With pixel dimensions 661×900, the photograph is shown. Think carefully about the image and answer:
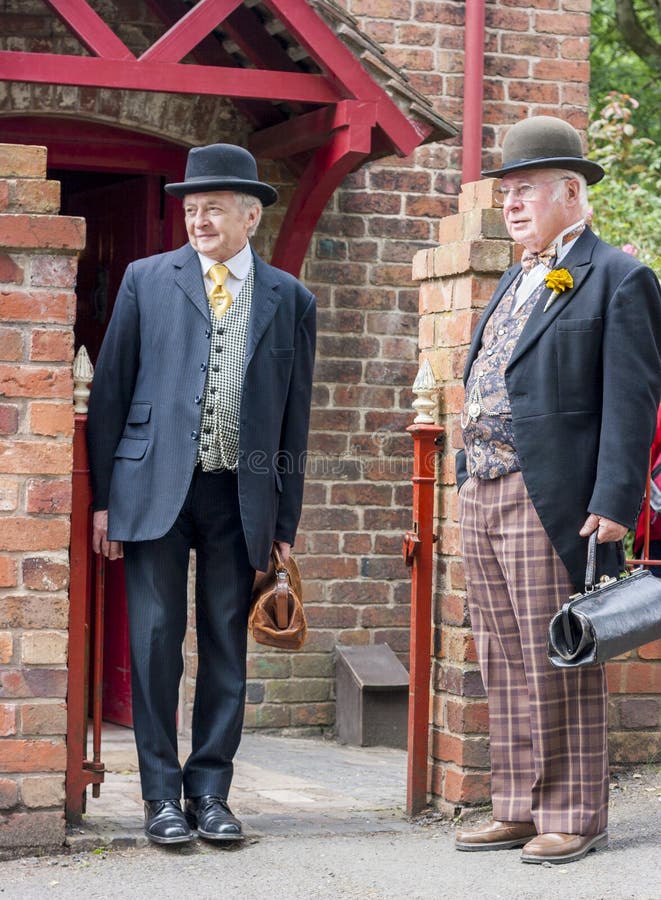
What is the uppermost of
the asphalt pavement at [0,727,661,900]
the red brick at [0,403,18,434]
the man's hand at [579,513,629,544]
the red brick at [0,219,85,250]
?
the red brick at [0,219,85,250]

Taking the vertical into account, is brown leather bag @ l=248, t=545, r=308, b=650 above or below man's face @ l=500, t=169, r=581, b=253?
below

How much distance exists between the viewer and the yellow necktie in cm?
458

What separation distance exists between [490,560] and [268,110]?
320 cm

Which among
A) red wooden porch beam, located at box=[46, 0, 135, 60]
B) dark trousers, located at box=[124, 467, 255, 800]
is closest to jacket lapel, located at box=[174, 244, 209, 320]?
dark trousers, located at box=[124, 467, 255, 800]

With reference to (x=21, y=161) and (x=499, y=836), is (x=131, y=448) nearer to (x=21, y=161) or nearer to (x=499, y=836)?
(x=21, y=161)

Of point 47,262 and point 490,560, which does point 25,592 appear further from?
point 490,560

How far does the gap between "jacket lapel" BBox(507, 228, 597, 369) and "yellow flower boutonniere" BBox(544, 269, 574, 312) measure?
1 cm

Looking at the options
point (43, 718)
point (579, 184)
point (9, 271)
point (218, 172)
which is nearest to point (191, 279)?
point (218, 172)

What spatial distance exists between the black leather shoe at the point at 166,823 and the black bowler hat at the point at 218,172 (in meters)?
1.82

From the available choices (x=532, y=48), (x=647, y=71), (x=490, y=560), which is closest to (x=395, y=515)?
(x=532, y=48)

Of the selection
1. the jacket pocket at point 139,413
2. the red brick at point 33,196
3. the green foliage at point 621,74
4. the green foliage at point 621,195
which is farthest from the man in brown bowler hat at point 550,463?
the green foliage at point 621,74

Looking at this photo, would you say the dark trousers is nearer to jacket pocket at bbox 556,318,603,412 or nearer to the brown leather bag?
the brown leather bag

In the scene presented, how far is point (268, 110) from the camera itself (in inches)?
272

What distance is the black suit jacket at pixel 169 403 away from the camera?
14.6 ft
